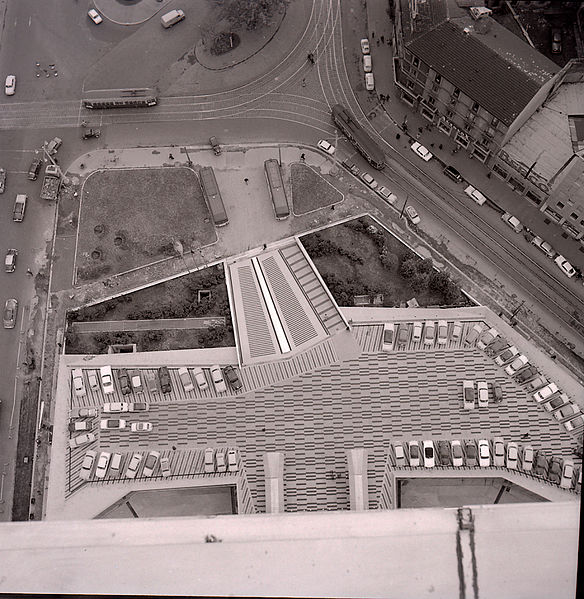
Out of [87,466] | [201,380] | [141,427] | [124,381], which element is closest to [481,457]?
[201,380]

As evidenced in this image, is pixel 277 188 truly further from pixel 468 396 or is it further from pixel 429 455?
pixel 429 455

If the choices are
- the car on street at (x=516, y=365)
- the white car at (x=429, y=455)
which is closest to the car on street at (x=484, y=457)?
the white car at (x=429, y=455)

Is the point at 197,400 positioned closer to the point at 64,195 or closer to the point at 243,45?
the point at 64,195

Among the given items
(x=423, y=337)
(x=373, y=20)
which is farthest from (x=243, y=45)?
(x=423, y=337)

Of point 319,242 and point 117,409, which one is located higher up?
point 319,242

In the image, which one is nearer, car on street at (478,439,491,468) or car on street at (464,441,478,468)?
car on street at (478,439,491,468)

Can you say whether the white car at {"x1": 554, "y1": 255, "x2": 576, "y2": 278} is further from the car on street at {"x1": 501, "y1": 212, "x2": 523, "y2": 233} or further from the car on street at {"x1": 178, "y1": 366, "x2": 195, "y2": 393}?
the car on street at {"x1": 178, "y1": 366, "x2": 195, "y2": 393}

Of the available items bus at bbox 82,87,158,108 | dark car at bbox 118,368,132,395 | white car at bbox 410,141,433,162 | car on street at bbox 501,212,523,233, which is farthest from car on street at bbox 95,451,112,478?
car on street at bbox 501,212,523,233
